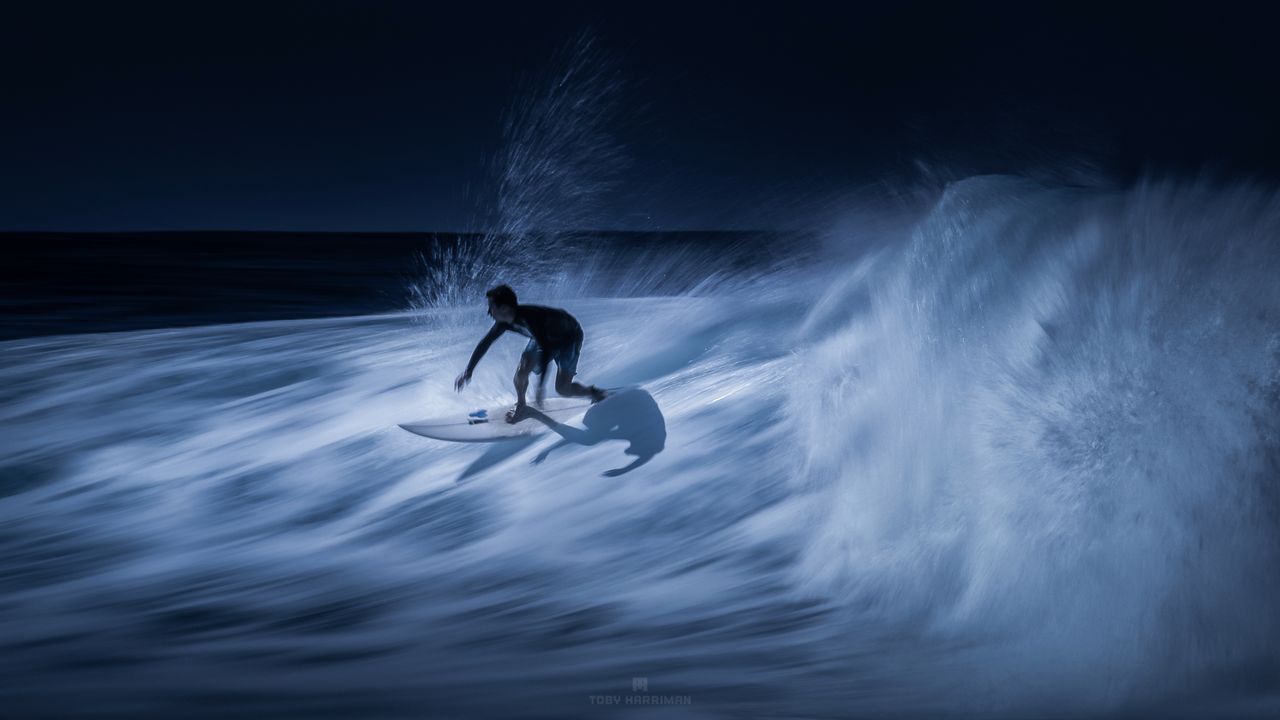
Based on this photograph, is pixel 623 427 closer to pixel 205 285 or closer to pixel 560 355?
pixel 560 355

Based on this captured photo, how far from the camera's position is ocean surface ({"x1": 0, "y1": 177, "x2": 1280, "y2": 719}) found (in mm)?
3326

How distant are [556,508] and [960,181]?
3285 mm

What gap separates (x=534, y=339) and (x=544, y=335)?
69 millimetres

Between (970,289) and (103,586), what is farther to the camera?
(970,289)

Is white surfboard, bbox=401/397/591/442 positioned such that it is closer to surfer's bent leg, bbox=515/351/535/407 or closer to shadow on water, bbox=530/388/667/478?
shadow on water, bbox=530/388/667/478

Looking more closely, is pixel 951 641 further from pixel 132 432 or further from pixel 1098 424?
pixel 132 432

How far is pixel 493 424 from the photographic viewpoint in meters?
6.35

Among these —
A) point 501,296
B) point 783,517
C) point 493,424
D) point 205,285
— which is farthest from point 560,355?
point 205,285

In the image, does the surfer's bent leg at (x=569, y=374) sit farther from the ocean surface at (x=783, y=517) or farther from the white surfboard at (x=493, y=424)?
the ocean surface at (x=783, y=517)

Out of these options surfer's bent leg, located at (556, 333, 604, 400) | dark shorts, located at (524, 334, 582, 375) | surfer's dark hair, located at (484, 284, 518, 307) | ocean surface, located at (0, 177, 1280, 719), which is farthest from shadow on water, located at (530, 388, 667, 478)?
surfer's dark hair, located at (484, 284, 518, 307)

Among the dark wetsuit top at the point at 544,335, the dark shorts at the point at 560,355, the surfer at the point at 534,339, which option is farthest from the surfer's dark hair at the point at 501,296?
the dark shorts at the point at 560,355

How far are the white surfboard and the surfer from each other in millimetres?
98

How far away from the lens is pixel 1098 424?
4.31 metres

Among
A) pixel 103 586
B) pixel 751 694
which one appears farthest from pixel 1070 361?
pixel 103 586
